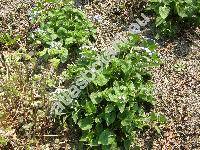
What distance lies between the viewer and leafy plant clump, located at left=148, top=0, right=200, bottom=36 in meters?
5.16

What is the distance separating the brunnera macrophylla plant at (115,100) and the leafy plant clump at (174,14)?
0.41 m

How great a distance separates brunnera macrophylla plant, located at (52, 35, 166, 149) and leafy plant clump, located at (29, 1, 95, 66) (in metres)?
0.33

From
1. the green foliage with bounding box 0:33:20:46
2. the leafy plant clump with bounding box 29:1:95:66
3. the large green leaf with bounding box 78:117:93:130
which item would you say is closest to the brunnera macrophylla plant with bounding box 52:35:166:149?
the large green leaf with bounding box 78:117:93:130

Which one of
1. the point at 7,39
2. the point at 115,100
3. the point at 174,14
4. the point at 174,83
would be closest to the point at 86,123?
the point at 115,100

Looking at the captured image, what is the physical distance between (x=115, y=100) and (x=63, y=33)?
119 centimetres

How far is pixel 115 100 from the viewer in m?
4.53

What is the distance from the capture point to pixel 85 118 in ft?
15.3

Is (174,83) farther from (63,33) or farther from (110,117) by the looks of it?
(63,33)

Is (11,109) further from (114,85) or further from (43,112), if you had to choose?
(114,85)

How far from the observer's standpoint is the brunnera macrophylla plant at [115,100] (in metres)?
4.57

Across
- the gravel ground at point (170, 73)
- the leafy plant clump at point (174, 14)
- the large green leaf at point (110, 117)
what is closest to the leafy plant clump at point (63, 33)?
the gravel ground at point (170, 73)

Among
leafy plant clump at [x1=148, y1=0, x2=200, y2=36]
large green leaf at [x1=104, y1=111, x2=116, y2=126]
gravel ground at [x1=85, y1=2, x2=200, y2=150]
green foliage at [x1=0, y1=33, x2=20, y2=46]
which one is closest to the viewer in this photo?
large green leaf at [x1=104, y1=111, x2=116, y2=126]

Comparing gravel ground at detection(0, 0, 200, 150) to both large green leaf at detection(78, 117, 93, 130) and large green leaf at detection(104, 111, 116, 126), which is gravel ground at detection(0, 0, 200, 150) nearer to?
large green leaf at detection(104, 111, 116, 126)

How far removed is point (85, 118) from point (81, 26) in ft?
3.84
